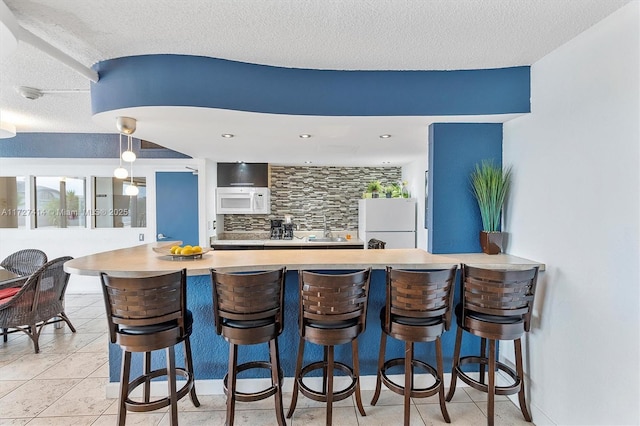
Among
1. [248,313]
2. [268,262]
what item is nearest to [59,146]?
[268,262]

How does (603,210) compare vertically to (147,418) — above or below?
above

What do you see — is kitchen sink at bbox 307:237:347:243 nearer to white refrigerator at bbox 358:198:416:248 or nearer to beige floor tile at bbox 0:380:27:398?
white refrigerator at bbox 358:198:416:248

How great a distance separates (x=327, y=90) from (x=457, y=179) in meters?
1.25

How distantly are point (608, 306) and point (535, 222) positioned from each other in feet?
2.27

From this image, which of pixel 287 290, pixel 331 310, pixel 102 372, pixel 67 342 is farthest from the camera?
pixel 67 342

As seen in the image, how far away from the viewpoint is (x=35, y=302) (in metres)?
3.04

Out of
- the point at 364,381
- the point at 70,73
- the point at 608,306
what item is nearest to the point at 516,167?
the point at 608,306

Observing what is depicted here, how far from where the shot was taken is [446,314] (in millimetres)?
2010

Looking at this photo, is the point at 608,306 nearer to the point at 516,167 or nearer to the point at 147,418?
the point at 516,167

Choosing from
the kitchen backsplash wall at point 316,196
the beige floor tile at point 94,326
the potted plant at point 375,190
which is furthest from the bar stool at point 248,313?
the kitchen backsplash wall at point 316,196

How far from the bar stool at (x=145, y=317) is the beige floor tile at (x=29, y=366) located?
5.15 ft

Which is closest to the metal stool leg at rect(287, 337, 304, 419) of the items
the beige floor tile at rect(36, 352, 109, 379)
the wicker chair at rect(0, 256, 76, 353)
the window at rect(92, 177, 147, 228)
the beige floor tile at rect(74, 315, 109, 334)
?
the beige floor tile at rect(36, 352, 109, 379)

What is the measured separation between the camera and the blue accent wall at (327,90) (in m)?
2.09

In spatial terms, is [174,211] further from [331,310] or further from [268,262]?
[331,310]
